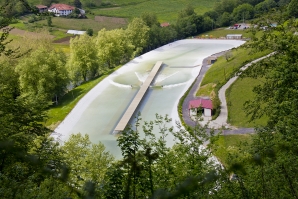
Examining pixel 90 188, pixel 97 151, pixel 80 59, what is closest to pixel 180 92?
pixel 80 59

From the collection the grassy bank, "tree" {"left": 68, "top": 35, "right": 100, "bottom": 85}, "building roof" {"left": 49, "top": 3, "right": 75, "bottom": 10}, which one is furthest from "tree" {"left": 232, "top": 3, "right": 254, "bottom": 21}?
"tree" {"left": 68, "top": 35, "right": 100, "bottom": 85}

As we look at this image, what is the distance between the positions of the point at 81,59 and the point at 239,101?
20.2 m

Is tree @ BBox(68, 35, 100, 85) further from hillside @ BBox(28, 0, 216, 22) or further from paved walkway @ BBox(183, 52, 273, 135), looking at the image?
hillside @ BBox(28, 0, 216, 22)

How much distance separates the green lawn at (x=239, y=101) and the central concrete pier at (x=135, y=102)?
8.17 meters

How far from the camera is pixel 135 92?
34.1 m

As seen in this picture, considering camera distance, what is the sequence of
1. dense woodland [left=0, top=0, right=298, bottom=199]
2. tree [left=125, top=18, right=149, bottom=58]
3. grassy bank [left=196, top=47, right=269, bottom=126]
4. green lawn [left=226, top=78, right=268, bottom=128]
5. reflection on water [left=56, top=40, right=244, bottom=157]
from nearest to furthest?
1. dense woodland [left=0, top=0, right=298, bottom=199]
2. green lawn [left=226, top=78, right=268, bottom=128]
3. reflection on water [left=56, top=40, right=244, bottom=157]
4. grassy bank [left=196, top=47, right=269, bottom=126]
5. tree [left=125, top=18, right=149, bottom=58]

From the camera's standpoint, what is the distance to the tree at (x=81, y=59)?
124ft

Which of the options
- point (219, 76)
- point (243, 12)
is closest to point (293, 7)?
point (219, 76)

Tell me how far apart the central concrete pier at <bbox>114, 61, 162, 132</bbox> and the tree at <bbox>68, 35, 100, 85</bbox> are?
7.35 meters

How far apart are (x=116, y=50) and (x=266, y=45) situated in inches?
1398

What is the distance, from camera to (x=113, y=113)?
2884 centimetres

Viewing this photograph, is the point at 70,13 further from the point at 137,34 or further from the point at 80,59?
the point at 80,59

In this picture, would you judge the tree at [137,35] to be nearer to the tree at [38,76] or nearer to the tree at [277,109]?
the tree at [38,76]

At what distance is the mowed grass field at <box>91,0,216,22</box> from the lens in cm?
9094
